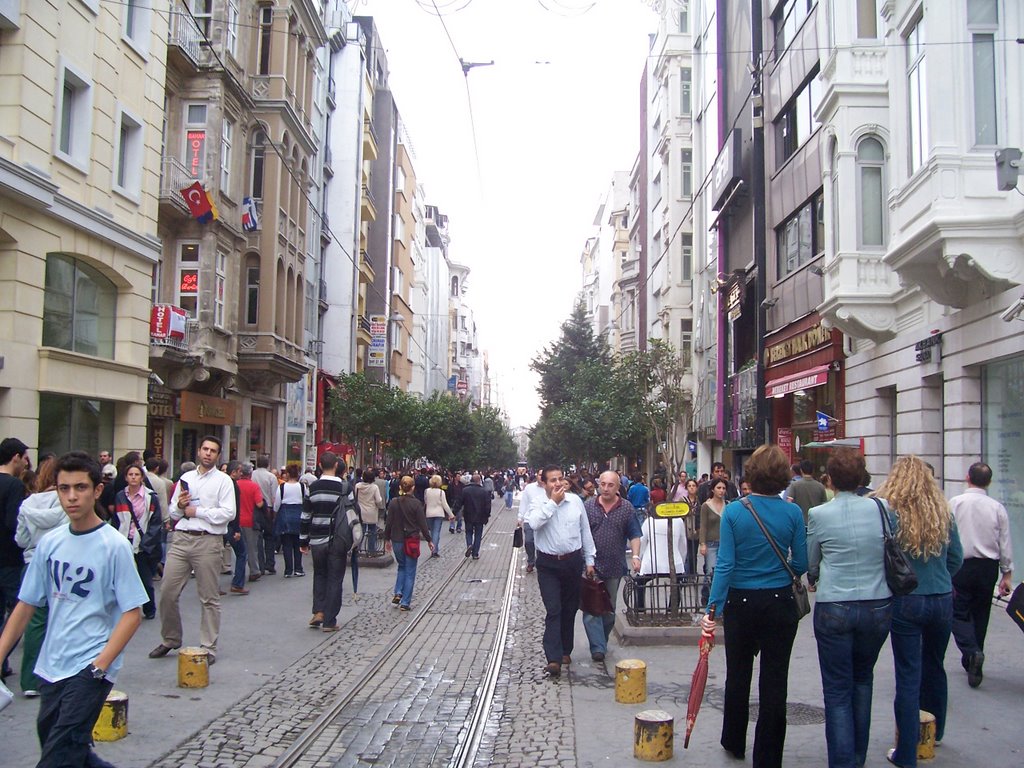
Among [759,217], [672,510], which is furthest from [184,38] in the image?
[672,510]

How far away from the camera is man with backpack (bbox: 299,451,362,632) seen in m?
11.2

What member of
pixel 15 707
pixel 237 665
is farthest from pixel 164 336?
pixel 15 707

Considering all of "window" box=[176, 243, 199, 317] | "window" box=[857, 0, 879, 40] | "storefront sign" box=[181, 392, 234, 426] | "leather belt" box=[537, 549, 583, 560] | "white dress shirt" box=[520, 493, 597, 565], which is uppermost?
"window" box=[857, 0, 879, 40]

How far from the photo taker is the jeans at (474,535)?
21.6 metres

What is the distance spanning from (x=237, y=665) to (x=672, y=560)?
487cm

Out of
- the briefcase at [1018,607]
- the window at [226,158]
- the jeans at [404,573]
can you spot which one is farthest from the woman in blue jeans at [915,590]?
the window at [226,158]

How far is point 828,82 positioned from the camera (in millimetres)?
20000

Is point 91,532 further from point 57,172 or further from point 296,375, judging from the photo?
point 296,375

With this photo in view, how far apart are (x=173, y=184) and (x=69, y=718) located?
21.4 metres

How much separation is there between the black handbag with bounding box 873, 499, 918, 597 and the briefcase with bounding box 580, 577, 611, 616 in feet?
13.0

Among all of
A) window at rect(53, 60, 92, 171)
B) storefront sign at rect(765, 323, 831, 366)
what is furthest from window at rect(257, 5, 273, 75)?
storefront sign at rect(765, 323, 831, 366)

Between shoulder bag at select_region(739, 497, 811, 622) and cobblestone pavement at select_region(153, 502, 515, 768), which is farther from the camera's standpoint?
cobblestone pavement at select_region(153, 502, 515, 768)

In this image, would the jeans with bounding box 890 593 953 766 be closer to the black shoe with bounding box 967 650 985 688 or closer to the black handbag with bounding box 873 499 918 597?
the black handbag with bounding box 873 499 918 597

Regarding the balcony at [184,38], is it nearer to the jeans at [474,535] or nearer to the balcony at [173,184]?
the balcony at [173,184]
